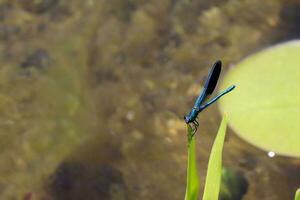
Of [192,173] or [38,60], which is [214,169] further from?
[38,60]

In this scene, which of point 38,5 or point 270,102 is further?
point 38,5

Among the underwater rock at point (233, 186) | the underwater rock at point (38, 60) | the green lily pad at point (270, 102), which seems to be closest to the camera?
the green lily pad at point (270, 102)

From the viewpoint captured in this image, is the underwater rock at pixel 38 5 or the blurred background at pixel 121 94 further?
the underwater rock at pixel 38 5

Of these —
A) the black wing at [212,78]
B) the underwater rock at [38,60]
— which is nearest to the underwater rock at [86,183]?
the underwater rock at [38,60]

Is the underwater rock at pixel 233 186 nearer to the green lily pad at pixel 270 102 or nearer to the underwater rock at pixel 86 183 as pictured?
the green lily pad at pixel 270 102

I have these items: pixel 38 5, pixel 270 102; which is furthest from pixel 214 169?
pixel 38 5

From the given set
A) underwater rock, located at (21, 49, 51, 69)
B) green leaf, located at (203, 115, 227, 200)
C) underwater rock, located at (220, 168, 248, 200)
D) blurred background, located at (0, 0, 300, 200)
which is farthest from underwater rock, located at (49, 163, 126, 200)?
green leaf, located at (203, 115, 227, 200)

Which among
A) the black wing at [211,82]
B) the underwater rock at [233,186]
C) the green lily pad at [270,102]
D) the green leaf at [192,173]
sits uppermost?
the green lily pad at [270,102]
